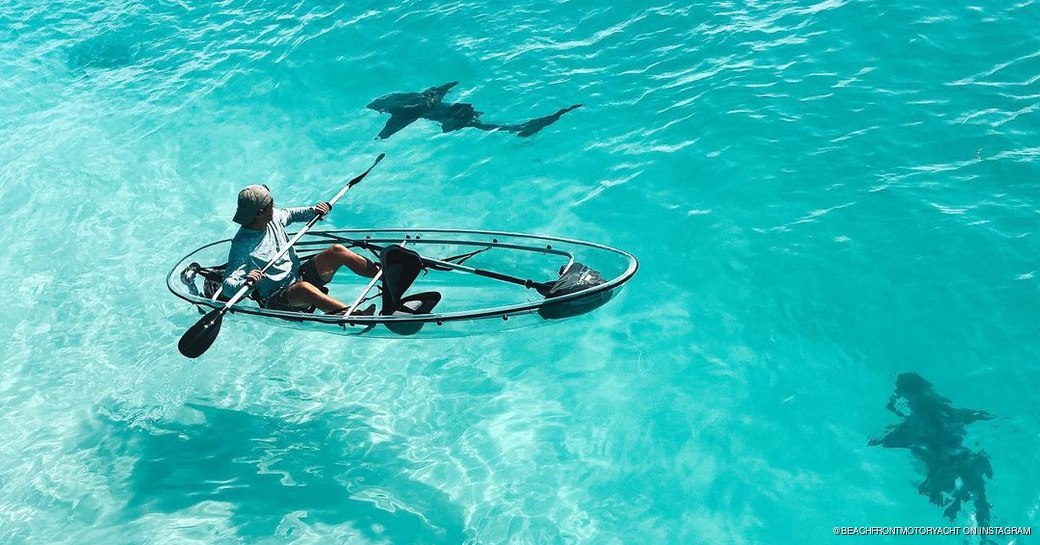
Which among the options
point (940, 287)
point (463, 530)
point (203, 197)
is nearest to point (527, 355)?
point (463, 530)

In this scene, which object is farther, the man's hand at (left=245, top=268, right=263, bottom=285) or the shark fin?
the shark fin

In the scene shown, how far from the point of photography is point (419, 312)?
9039 mm

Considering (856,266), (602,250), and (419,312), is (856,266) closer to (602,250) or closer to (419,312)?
(602,250)

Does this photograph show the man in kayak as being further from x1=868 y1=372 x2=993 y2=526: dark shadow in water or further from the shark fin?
x1=868 y1=372 x2=993 y2=526: dark shadow in water

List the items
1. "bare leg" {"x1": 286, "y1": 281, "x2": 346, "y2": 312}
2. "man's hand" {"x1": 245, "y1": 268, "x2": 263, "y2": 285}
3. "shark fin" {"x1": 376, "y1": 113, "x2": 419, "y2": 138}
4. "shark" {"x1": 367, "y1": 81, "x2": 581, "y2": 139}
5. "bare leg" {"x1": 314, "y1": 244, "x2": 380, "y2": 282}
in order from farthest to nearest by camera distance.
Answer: "shark fin" {"x1": 376, "y1": 113, "x2": 419, "y2": 138} < "shark" {"x1": 367, "y1": 81, "x2": 581, "y2": 139} < "bare leg" {"x1": 314, "y1": 244, "x2": 380, "y2": 282} < "bare leg" {"x1": 286, "y1": 281, "x2": 346, "y2": 312} < "man's hand" {"x1": 245, "y1": 268, "x2": 263, "y2": 285}

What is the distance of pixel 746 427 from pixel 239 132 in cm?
1090

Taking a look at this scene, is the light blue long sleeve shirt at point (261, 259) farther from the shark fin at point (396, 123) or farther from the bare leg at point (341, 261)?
the shark fin at point (396, 123)

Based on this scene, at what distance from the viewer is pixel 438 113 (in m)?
14.4

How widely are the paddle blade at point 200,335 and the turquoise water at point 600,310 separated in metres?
1.73

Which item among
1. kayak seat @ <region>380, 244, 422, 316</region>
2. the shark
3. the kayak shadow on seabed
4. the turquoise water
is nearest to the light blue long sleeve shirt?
kayak seat @ <region>380, 244, 422, 316</region>

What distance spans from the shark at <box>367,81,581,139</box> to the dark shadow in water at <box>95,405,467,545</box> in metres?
6.18

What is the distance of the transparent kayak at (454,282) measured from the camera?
8.52 m

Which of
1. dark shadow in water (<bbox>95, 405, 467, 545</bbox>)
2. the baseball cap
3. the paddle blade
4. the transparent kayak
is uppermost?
the baseball cap

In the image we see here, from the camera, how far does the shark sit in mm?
13742
